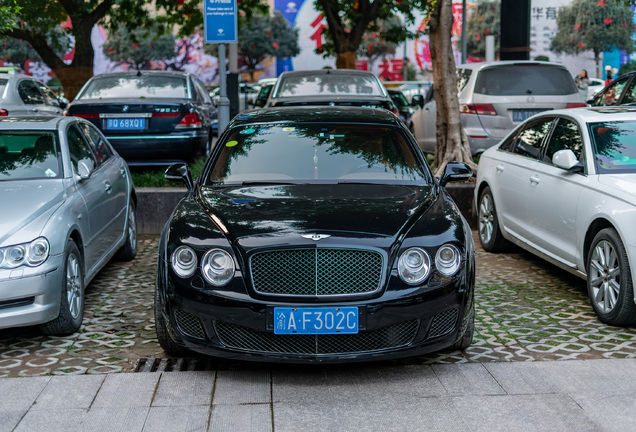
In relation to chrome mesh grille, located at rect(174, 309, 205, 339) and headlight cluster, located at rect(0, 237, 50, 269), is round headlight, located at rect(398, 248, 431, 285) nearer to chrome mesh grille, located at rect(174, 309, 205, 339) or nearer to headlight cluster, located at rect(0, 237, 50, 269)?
chrome mesh grille, located at rect(174, 309, 205, 339)

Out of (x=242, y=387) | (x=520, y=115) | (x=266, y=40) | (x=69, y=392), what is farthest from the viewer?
(x=266, y=40)

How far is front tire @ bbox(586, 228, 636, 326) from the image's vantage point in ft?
18.9

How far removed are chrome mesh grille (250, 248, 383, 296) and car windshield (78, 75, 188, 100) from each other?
24.3 ft

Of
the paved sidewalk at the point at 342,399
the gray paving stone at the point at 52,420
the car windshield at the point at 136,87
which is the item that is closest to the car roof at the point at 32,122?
the paved sidewalk at the point at 342,399

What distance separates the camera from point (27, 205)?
5.82 meters

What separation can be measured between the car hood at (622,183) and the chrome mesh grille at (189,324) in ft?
9.49

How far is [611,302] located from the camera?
19.5 ft

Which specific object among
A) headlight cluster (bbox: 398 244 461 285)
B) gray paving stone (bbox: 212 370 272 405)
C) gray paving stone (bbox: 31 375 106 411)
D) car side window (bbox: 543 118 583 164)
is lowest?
gray paving stone (bbox: 212 370 272 405)

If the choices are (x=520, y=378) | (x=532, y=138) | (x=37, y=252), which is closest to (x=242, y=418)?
(x=520, y=378)

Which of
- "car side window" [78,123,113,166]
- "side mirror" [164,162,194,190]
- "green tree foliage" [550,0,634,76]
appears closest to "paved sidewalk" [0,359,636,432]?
"side mirror" [164,162,194,190]

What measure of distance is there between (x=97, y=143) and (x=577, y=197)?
4092 mm

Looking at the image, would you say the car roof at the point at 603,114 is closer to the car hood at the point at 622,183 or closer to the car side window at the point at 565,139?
the car side window at the point at 565,139

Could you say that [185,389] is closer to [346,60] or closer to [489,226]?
[489,226]

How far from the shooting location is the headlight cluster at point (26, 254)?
17.6 feet
